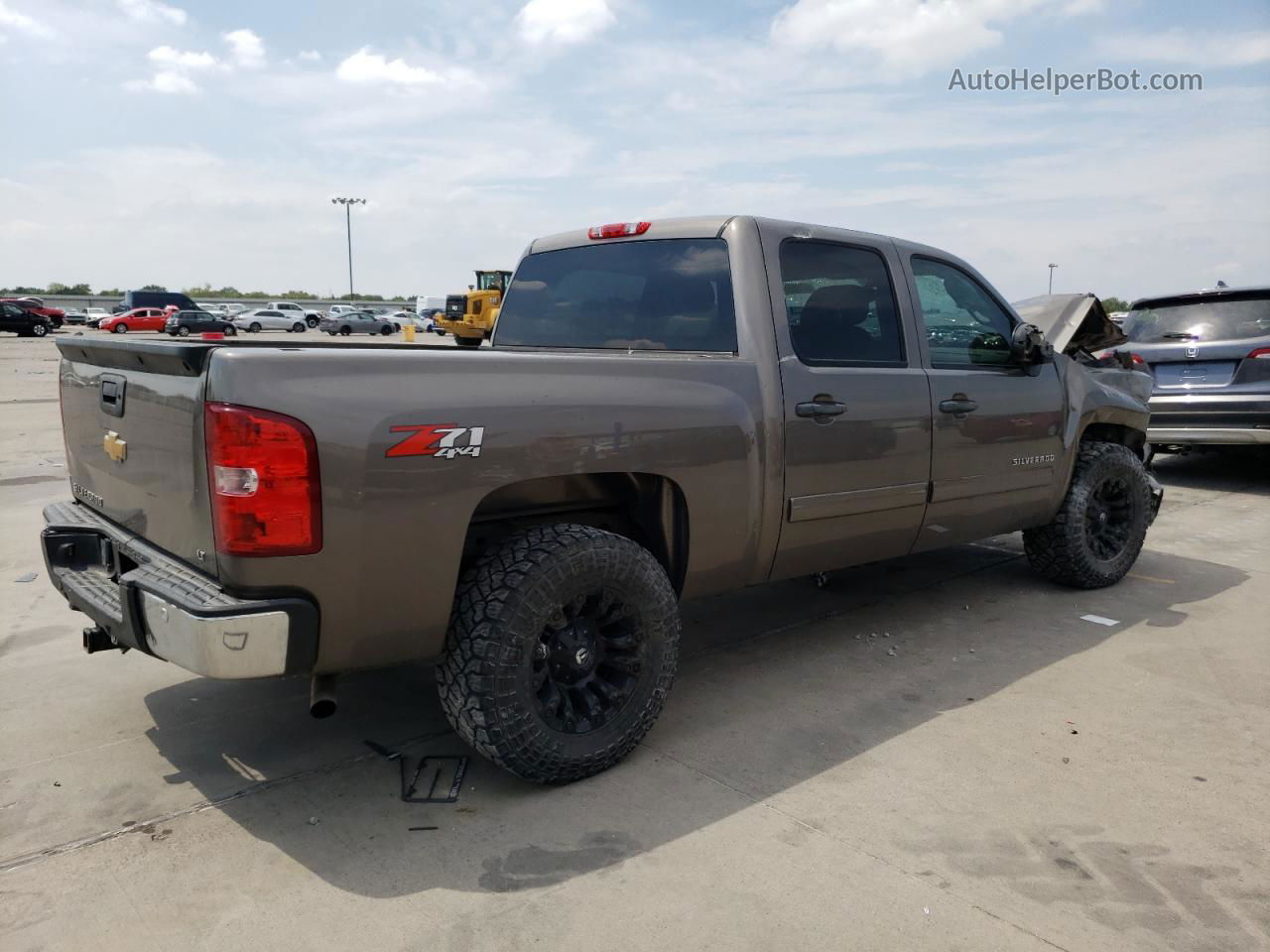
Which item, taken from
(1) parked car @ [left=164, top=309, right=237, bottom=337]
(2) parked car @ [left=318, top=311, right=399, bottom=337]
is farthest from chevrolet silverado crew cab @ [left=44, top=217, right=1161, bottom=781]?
(2) parked car @ [left=318, top=311, right=399, bottom=337]

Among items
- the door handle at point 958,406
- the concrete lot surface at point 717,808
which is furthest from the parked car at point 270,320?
the door handle at point 958,406

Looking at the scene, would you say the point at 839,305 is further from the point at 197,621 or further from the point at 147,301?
the point at 147,301

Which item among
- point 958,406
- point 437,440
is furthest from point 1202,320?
point 437,440

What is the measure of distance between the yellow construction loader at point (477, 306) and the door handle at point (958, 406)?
25511 mm

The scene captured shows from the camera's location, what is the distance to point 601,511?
11.3 feet

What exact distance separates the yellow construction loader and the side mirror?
2518 centimetres

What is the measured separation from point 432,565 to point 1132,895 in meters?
2.07

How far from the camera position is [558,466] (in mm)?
2922

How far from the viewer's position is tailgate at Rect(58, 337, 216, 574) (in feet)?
8.35

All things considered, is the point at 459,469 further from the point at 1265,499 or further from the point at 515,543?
the point at 1265,499

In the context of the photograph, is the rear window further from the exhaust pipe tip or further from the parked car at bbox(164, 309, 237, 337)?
the parked car at bbox(164, 309, 237, 337)

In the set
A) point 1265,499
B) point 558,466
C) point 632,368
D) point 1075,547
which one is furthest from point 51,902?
point 1265,499

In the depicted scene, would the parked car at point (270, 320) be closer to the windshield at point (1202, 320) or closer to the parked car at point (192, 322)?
the parked car at point (192, 322)

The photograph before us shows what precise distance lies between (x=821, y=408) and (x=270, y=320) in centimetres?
5101
